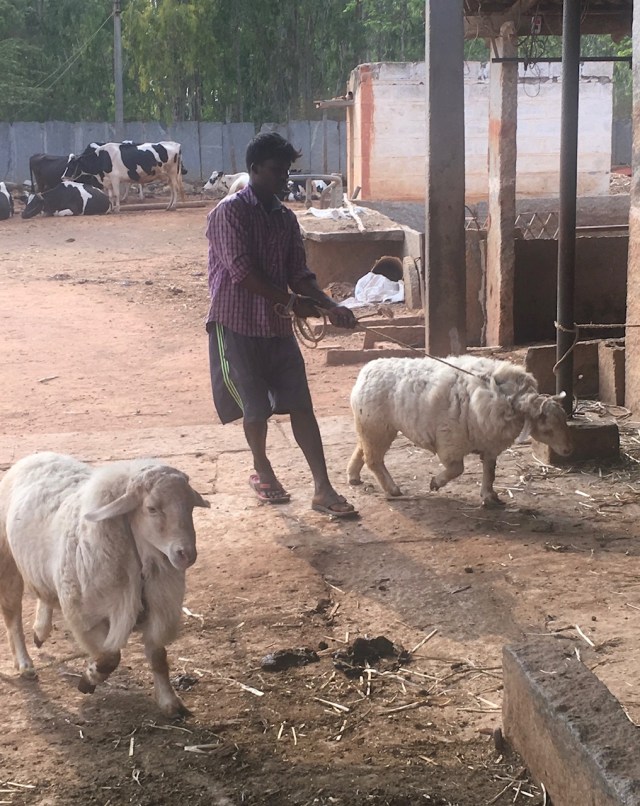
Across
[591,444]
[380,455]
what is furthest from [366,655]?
[591,444]

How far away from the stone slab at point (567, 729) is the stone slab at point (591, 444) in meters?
3.51

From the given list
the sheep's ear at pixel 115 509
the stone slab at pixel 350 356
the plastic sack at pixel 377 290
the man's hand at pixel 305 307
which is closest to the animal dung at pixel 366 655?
the sheep's ear at pixel 115 509

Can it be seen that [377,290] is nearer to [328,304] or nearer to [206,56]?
[328,304]

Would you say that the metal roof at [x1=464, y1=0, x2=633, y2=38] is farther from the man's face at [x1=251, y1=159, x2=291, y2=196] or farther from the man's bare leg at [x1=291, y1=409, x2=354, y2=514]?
the man's bare leg at [x1=291, y1=409, x2=354, y2=514]

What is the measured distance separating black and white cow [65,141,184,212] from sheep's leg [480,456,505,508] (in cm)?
2368

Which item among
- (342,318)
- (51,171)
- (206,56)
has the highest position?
(206,56)

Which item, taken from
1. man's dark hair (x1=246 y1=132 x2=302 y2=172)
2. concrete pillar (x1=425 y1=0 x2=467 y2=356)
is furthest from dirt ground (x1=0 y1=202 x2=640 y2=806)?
man's dark hair (x1=246 y1=132 x2=302 y2=172)

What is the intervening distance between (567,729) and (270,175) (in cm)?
373

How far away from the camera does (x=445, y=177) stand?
7.93 meters

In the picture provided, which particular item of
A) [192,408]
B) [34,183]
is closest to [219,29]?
[34,183]

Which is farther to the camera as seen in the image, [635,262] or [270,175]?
[635,262]

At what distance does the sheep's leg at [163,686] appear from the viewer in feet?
12.2

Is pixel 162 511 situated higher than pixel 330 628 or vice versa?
pixel 162 511

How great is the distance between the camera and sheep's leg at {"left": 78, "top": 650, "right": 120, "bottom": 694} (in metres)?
3.67
